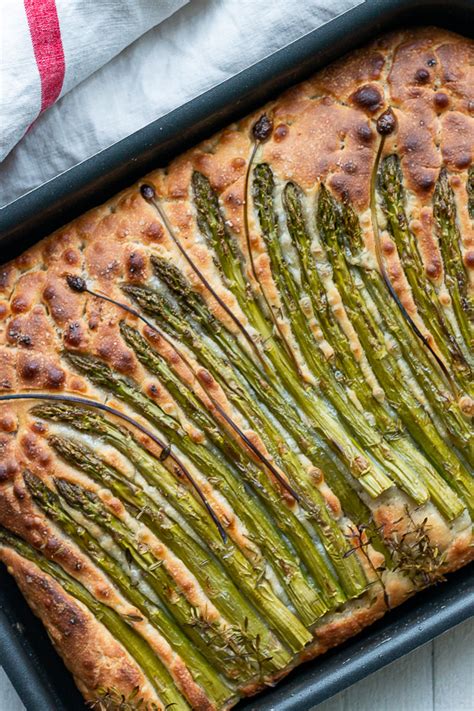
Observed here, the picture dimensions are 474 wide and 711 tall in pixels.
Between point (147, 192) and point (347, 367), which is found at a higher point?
point (147, 192)

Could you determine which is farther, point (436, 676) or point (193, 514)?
point (436, 676)

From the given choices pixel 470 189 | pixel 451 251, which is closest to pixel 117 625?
pixel 451 251

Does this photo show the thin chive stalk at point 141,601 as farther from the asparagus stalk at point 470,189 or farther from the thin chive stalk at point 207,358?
the asparagus stalk at point 470,189

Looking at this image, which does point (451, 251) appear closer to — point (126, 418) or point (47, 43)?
point (126, 418)

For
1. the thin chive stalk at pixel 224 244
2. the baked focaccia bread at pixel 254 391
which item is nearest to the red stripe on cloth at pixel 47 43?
the baked focaccia bread at pixel 254 391

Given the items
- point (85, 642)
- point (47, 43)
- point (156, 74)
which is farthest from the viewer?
point (156, 74)

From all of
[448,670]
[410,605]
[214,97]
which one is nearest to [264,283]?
[214,97]
